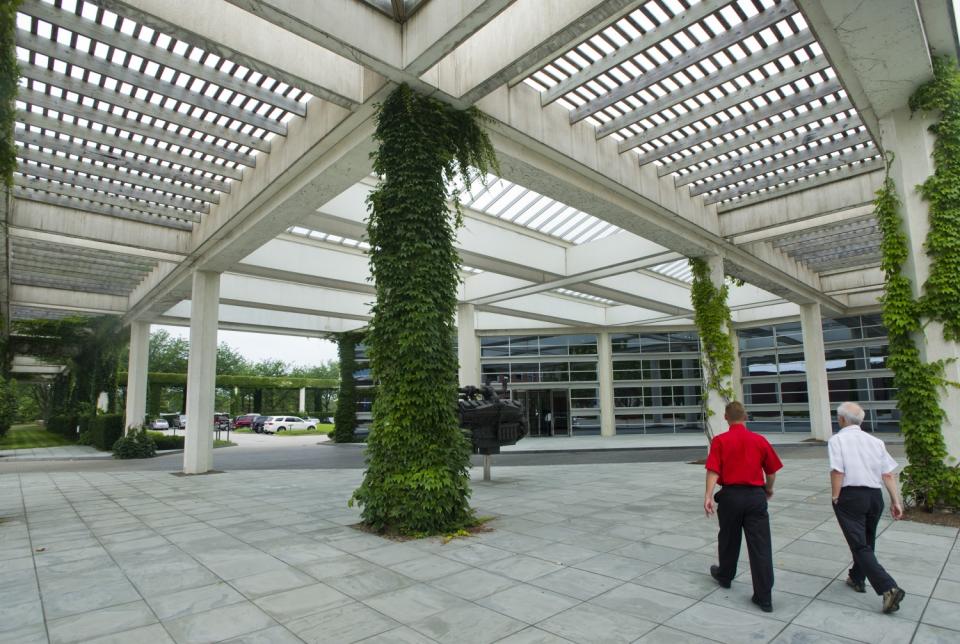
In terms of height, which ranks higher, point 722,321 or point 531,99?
point 531,99

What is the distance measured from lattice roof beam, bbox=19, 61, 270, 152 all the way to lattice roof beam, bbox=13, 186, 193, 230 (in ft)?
13.9

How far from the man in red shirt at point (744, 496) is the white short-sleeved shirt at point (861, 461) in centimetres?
48

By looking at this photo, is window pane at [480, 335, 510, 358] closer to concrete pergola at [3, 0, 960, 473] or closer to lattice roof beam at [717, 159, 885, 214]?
concrete pergola at [3, 0, 960, 473]

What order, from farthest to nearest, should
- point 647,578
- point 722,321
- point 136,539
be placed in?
point 722,321 < point 136,539 < point 647,578

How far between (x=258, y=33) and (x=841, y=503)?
23.9ft

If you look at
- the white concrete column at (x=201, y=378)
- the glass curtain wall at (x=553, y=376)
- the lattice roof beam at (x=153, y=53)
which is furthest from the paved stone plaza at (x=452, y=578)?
the glass curtain wall at (x=553, y=376)

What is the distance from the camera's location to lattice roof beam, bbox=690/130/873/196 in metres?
9.68

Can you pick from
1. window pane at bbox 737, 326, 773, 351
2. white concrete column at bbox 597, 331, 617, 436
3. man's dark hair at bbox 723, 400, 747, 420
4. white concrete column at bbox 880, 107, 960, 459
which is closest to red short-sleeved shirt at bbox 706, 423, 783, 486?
man's dark hair at bbox 723, 400, 747, 420

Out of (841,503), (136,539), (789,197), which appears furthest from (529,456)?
(841,503)

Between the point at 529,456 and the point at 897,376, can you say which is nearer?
the point at 897,376

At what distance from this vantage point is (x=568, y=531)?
20.2 ft

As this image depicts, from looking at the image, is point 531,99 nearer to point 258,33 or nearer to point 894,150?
point 258,33

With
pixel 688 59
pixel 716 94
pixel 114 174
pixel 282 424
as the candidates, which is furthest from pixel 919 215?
pixel 282 424

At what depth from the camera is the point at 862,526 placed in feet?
12.9
